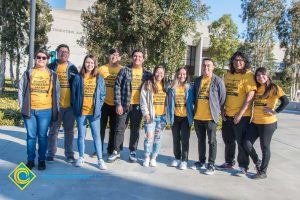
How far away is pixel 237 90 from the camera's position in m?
5.07

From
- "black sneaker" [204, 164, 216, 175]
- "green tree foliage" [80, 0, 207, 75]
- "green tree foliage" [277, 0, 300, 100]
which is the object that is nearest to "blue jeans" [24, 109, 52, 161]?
"black sneaker" [204, 164, 216, 175]

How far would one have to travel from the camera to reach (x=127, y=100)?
5.46m

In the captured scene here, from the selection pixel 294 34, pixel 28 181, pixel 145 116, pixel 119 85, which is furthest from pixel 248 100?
pixel 294 34

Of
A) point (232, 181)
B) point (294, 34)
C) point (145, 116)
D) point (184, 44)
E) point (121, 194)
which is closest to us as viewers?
point (121, 194)

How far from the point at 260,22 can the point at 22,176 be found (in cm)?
2609

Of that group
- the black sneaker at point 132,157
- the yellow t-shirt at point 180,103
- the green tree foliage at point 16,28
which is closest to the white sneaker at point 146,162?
the black sneaker at point 132,157

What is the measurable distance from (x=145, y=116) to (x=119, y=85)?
0.68 metres

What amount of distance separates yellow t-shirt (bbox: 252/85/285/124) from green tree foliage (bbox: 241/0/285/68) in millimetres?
22493

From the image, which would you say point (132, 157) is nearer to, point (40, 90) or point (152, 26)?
point (40, 90)

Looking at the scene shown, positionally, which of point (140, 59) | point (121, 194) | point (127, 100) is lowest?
point (121, 194)

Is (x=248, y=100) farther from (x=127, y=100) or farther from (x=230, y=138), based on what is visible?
(x=127, y=100)

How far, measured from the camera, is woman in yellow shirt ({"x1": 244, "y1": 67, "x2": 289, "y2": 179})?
4.86 metres

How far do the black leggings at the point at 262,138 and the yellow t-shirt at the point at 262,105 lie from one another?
78 mm

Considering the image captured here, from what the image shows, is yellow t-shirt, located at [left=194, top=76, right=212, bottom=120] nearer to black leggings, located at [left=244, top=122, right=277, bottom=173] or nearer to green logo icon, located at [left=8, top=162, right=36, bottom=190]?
black leggings, located at [left=244, top=122, right=277, bottom=173]
